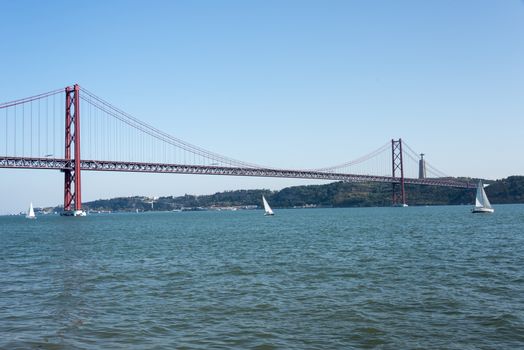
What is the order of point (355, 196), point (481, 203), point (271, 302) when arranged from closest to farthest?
point (271, 302) < point (481, 203) < point (355, 196)

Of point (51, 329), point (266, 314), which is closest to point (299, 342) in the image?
point (266, 314)

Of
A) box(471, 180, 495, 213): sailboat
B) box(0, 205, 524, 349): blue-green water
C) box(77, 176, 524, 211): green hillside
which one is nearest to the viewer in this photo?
box(0, 205, 524, 349): blue-green water

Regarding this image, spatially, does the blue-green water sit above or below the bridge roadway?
below

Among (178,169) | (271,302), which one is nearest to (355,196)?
(178,169)

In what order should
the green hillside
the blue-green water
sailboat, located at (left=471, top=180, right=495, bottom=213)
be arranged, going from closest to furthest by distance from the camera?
the blue-green water < sailboat, located at (left=471, top=180, right=495, bottom=213) < the green hillside

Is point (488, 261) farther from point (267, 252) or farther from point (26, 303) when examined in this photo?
point (26, 303)

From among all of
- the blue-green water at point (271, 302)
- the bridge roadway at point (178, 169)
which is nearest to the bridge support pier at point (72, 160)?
the bridge roadway at point (178, 169)

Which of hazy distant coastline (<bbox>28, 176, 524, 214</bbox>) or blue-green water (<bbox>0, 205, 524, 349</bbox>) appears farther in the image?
hazy distant coastline (<bbox>28, 176, 524, 214</bbox>)

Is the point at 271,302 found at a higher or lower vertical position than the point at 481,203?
lower

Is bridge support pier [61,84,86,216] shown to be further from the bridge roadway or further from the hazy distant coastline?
the hazy distant coastline

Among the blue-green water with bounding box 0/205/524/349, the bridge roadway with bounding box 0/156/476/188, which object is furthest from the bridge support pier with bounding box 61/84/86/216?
the blue-green water with bounding box 0/205/524/349

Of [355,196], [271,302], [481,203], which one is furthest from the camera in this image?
[355,196]

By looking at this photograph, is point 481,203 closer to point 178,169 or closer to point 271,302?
point 178,169

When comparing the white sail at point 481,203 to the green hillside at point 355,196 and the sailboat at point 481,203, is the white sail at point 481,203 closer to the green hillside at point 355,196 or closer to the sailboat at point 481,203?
the sailboat at point 481,203
